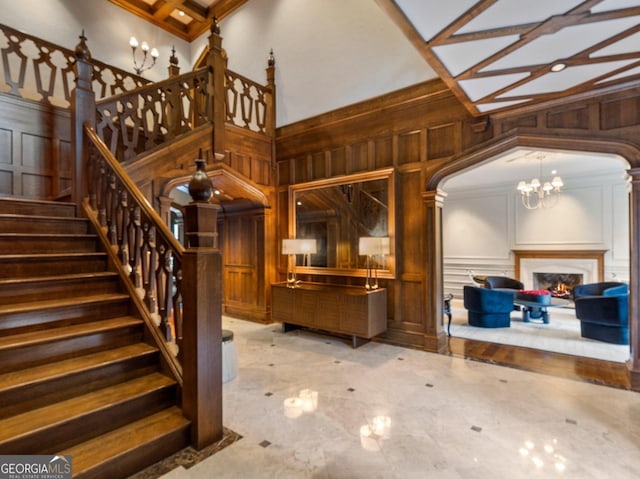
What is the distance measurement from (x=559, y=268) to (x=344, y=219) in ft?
18.8

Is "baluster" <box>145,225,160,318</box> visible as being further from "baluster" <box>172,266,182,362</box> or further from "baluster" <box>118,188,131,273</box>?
"baluster" <box>118,188,131,273</box>

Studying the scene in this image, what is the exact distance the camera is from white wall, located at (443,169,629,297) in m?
6.60

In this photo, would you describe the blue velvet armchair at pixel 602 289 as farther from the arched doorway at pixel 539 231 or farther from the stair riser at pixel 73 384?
the stair riser at pixel 73 384

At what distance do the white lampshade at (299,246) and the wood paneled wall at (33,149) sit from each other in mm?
2938

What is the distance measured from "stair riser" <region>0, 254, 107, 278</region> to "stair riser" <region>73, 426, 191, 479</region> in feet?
5.41

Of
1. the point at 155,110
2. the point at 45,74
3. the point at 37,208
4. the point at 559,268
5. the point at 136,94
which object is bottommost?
the point at 559,268

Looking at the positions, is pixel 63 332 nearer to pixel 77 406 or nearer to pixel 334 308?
pixel 77 406

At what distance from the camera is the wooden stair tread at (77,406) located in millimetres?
1659

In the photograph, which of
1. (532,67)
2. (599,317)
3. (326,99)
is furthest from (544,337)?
(326,99)

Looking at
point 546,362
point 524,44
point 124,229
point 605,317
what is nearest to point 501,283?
point 605,317

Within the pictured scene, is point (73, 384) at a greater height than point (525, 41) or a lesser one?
lesser

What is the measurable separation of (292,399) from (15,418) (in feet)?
6.25

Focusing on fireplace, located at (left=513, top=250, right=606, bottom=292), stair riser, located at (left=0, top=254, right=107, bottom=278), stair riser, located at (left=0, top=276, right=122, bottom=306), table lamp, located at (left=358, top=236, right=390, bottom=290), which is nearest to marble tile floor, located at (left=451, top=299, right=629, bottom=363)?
fireplace, located at (left=513, top=250, right=606, bottom=292)

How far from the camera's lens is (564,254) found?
7188 millimetres
